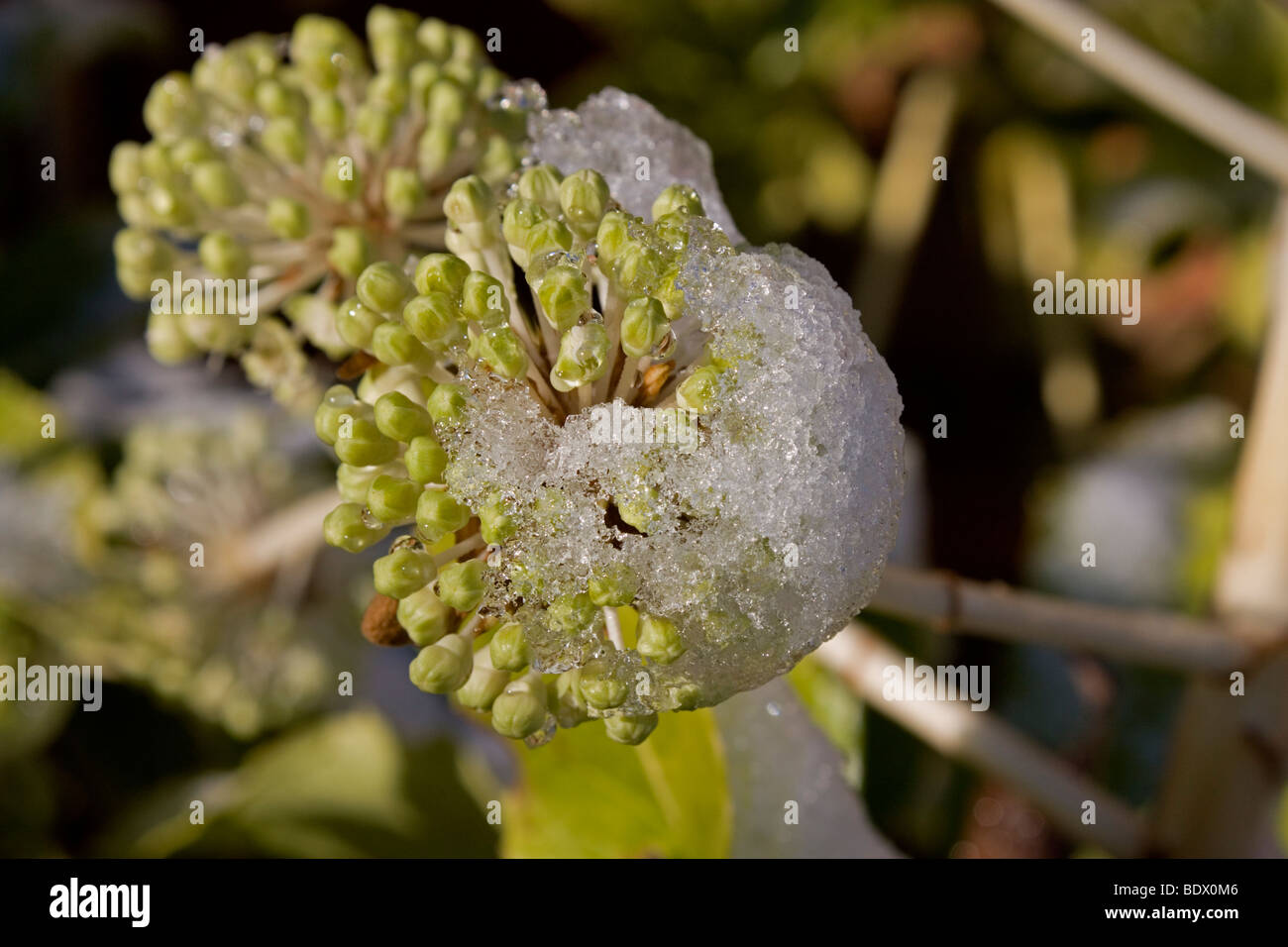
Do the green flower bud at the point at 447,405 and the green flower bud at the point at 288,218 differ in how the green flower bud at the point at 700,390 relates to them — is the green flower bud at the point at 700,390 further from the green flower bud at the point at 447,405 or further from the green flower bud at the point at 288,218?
the green flower bud at the point at 288,218

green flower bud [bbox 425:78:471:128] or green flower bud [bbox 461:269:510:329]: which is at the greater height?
green flower bud [bbox 425:78:471:128]

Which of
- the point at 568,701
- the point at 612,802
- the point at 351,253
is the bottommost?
the point at 612,802

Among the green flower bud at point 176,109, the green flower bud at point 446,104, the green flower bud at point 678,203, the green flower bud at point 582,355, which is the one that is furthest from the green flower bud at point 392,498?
the green flower bud at point 176,109

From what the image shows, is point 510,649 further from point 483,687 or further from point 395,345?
point 395,345

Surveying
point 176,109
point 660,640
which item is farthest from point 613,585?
point 176,109

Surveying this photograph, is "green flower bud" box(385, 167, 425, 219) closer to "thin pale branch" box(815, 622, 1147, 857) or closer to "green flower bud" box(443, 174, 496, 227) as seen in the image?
"green flower bud" box(443, 174, 496, 227)

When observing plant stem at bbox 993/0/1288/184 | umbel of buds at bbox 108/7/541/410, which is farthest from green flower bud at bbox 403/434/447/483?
plant stem at bbox 993/0/1288/184

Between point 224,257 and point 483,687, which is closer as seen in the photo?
point 483,687
